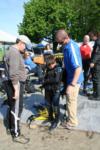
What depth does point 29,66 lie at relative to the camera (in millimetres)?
11875

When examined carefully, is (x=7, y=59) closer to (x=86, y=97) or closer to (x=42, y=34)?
(x=86, y=97)

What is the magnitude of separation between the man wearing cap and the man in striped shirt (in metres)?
0.64

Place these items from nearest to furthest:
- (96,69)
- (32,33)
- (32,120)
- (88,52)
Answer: (32,120) → (96,69) → (88,52) → (32,33)

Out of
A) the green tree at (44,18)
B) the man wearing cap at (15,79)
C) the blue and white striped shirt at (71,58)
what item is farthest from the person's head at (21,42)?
the green tree at (44,18)

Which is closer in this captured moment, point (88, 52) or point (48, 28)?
point (88, 52)

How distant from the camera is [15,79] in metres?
6.50

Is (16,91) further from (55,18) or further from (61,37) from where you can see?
(55,18)

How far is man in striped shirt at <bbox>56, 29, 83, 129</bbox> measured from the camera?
660cm

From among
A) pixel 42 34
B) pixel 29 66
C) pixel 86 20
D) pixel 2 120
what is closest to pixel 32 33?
pixel 42 34

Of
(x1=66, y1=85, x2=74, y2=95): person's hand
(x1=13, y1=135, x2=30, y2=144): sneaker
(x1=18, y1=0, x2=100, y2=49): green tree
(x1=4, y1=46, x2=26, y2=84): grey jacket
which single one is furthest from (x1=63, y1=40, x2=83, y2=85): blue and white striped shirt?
(x1=18, y1=0, x2=100, y2=49): green tree

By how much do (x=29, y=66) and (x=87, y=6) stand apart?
42.3 metres

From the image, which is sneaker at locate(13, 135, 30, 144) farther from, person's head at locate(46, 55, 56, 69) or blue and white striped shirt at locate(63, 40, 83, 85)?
person's head at locate(46, 55, 56, 69)

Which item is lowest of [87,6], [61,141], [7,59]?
[61,141]

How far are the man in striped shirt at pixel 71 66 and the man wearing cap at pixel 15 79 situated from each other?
635mm
